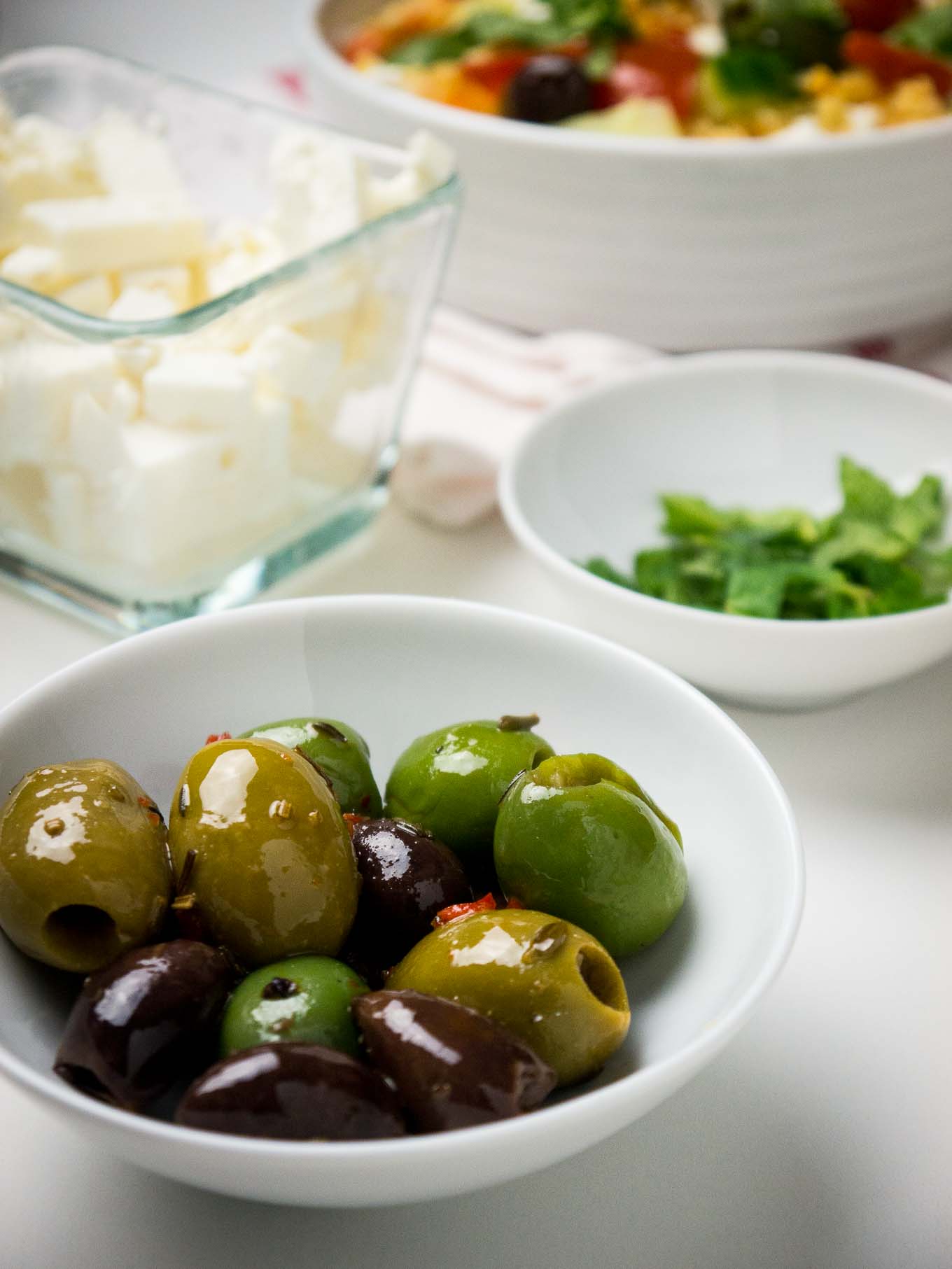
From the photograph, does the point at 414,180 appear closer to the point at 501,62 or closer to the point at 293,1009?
the point at 501,62

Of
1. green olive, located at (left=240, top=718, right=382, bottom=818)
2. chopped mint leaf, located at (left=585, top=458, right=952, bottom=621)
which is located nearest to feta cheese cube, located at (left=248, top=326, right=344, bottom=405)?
chopped mint leaf, located at (left=585, top=458, right=952, bottom=621)

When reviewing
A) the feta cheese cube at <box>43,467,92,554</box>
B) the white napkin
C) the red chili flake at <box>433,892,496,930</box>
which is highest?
the red chili flake at <box>433,892,496,930</box>

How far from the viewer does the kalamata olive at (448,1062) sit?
0.46m

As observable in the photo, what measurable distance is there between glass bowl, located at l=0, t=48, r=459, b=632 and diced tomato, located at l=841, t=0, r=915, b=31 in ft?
2.34

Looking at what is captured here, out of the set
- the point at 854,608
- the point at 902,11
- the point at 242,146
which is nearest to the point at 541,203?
the point at 242,146

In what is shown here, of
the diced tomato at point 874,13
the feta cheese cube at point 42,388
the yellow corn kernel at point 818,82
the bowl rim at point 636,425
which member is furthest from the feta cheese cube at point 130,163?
the diced tomato at point 874,13

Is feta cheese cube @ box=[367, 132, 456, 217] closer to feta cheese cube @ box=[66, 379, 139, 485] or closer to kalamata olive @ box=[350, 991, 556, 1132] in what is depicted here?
feta cheese cube @ box=[66, 379, 139, 485]

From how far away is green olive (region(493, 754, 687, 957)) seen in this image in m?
0.54

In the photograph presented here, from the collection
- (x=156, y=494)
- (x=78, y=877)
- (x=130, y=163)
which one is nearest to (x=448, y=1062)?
(x=78, y=877)

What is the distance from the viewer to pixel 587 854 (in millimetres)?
543

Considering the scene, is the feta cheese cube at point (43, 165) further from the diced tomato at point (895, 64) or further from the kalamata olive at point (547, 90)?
the diced tomato at point (895, 64)

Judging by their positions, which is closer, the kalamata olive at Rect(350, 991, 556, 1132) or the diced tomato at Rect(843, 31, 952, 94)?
the kalamata olive at Rect(350, 991, 556, 1132)

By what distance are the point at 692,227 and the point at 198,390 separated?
52 cm

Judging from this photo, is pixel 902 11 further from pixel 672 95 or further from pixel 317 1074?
pixel 317 1074
